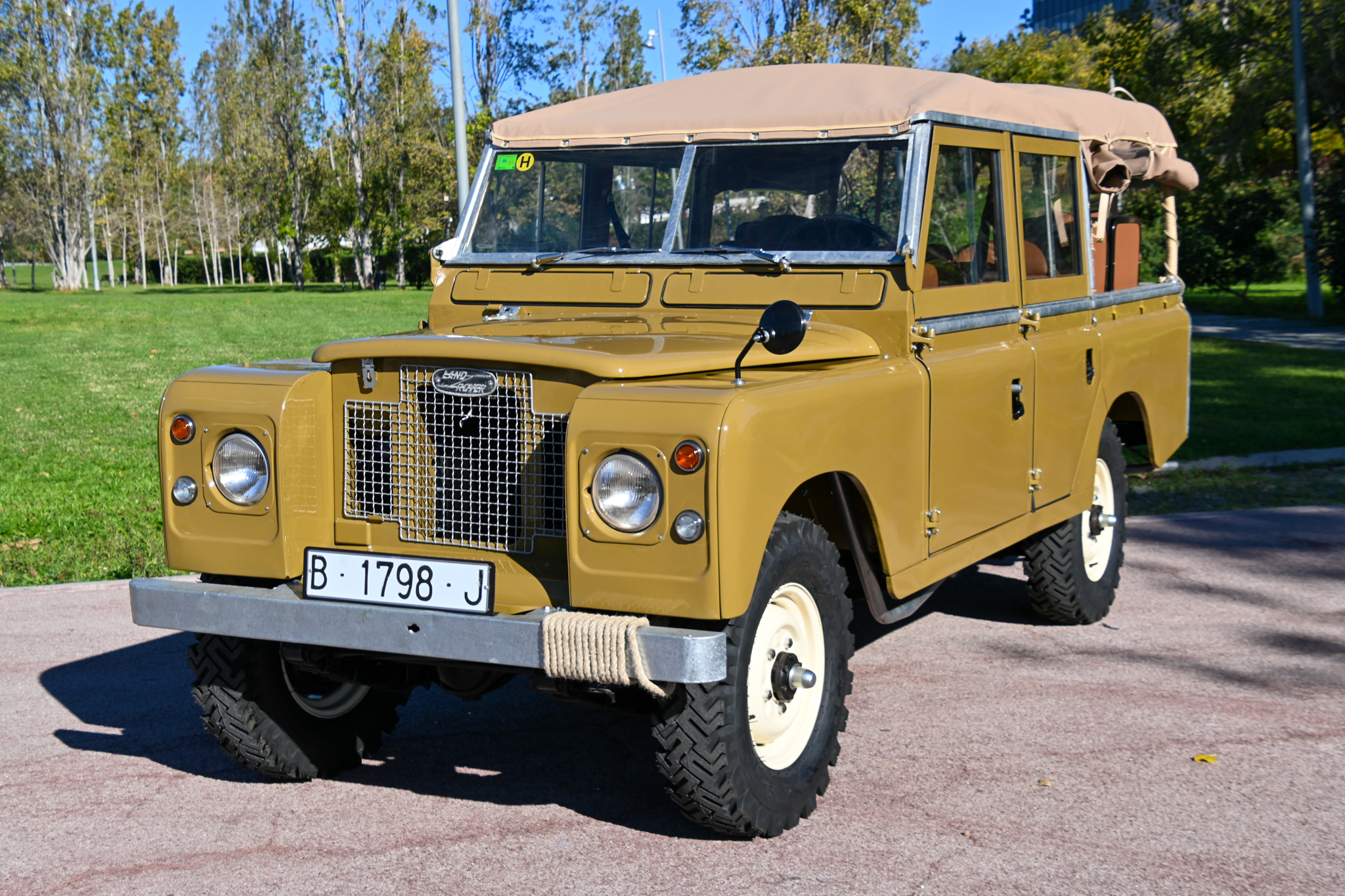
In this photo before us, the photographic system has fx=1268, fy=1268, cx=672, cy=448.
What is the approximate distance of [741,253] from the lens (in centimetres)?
Answer: 477

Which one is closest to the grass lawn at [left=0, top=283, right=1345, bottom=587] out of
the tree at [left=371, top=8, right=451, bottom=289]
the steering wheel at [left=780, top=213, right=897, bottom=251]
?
the steering wheel at [left=780, top=213, right=897, bottom=251]

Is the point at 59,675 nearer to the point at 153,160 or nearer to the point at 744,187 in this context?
the point at 744,187

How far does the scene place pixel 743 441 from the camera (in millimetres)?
3350

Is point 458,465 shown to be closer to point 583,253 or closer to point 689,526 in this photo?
point 689,526

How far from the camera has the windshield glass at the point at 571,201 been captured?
5086 mm

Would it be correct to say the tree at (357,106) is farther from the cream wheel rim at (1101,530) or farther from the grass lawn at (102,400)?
the cream wheel rim at (1101,530)

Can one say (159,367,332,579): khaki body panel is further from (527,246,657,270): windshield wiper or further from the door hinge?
the door hinge

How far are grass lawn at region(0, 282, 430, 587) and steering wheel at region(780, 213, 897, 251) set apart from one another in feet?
14.4

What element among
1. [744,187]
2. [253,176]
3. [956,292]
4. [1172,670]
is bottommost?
[1172,670]

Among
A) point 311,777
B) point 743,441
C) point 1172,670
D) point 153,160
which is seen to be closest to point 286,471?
point 311,777

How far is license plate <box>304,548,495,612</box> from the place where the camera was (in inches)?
143

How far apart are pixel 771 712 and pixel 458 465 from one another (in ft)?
3.97

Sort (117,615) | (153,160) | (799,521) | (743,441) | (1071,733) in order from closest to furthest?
(743,441)
(799,521)
(1071,733)
(117,615)
(153,160)

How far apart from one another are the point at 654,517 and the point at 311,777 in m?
1.86
